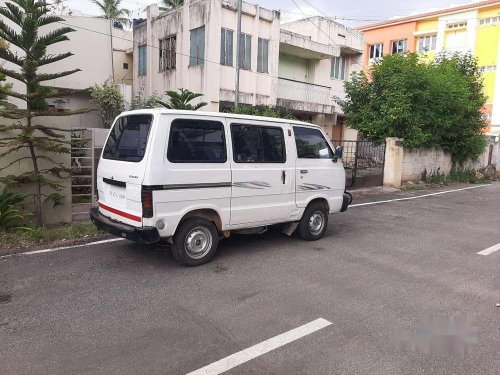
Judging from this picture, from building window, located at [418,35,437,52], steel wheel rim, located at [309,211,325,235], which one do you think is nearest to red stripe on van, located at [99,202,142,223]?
steel wheel rim, located at [309,211,325,235]

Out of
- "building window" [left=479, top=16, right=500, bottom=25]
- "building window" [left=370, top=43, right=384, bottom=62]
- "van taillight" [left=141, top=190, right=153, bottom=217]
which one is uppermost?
"building window" [left=479, top=16, right=500, bottom=25]

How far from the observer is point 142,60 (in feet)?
64.9

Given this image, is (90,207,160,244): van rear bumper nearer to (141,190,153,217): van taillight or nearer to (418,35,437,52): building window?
(141,190,153,217): van taillight

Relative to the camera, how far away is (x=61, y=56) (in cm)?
668

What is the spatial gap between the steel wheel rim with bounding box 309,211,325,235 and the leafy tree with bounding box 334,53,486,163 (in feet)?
29.3

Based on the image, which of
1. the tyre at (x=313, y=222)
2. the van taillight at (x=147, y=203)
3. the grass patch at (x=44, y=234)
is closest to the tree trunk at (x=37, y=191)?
the grass patch at (x=44, y=234)

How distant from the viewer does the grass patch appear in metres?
6.09

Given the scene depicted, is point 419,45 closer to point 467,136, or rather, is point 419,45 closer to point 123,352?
point 467,136

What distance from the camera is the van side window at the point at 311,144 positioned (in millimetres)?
6340

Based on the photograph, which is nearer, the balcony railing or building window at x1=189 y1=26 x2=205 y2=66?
building window at x1=189 y1=26 x2=205 y2=66

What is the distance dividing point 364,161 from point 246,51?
6.99 m

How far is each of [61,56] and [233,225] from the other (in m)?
4.12

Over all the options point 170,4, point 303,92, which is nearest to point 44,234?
point 303,92

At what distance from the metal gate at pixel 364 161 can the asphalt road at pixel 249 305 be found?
6792mm
